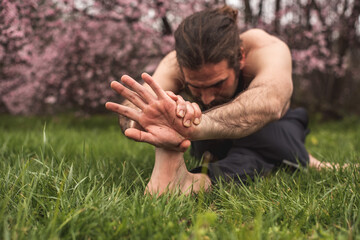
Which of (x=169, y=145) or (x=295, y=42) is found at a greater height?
(x=169, y=145)

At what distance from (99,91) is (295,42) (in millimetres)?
4287

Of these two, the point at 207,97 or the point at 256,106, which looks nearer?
the point at 256,106

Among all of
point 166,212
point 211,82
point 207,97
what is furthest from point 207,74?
point 166,212

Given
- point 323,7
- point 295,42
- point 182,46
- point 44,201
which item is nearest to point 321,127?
point 295,42

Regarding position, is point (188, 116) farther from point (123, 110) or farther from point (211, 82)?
point (211, 82)

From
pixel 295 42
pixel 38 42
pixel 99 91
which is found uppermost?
pixel 38 42

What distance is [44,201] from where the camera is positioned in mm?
1250

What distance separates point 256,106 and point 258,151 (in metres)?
0.71

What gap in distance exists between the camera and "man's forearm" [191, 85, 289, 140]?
1509 millimetres

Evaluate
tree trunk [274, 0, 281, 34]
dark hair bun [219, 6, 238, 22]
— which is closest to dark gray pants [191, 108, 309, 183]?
dark hair bun [219, 6, 238, 22]

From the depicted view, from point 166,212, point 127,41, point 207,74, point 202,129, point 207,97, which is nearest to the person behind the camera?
point 166,212

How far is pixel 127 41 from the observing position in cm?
637

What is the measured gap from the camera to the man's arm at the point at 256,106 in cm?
153

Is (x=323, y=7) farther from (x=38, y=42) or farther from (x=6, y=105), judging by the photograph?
(x=6, y=105)
